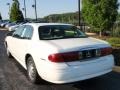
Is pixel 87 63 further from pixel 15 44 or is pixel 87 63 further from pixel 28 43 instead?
pixel 15 44

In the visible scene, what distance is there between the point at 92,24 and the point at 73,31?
1172 cm

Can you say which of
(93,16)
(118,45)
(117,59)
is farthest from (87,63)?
(93,16)

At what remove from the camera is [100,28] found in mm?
19062

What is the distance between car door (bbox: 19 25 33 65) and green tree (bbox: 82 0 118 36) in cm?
1115

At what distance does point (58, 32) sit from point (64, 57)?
156 centimetres

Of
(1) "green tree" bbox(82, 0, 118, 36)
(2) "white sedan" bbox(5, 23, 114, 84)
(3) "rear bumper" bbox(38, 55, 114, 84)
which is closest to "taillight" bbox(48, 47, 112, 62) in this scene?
(2) "white sedan" bbox(5, 23, 114, 84)

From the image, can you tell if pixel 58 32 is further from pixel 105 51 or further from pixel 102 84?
pixel 102 84

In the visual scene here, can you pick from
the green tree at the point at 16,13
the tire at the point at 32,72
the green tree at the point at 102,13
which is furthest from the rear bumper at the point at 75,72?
the green tree at the point at 16,13

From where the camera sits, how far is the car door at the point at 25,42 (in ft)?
24.1

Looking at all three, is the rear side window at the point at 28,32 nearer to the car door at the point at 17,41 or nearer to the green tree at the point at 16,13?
the car door at the point at 17,41

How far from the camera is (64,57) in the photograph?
5984mm

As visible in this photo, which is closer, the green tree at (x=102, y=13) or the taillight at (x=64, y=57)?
the taillight at (x=64, y=57)

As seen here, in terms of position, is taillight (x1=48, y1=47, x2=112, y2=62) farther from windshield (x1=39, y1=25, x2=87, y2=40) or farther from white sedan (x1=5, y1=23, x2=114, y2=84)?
windshield (x1=39, y1=25, x2=87, y2=40)

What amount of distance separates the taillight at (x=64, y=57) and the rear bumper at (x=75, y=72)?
18 centimetres
